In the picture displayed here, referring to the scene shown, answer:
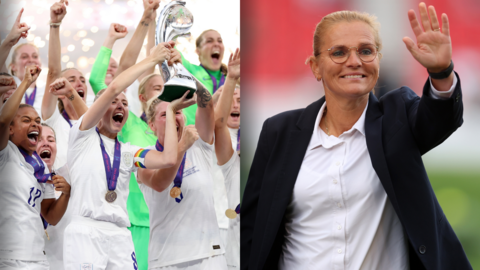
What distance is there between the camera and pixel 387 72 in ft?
9.11

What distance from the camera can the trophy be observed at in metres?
2.63

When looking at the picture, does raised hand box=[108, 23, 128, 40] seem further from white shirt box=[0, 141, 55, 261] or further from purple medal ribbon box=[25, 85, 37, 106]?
white shirt box=[0, 141, 55, 261]

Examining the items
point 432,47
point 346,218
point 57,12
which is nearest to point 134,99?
point 57,12

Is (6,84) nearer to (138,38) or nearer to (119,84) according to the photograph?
(119,84)

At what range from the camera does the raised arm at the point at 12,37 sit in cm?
271

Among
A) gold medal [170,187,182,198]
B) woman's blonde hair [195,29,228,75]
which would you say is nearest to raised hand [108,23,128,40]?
woman's blonde hair [195,29,228,75]

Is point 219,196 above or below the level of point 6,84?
below

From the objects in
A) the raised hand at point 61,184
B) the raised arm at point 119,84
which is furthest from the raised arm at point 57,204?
the raised arm at point 119,84

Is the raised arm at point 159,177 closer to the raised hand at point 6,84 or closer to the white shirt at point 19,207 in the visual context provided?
the white shirt at point 19,207

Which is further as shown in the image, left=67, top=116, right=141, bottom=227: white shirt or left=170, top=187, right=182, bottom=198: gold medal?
left=170, top=187, right=182, bottom=198: gold medal

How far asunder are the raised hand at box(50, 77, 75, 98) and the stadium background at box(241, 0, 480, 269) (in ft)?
3.57

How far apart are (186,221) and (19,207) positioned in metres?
1.02

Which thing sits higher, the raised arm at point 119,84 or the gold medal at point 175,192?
the raised arm at point 119,84

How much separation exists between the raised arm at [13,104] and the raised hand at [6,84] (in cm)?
4
